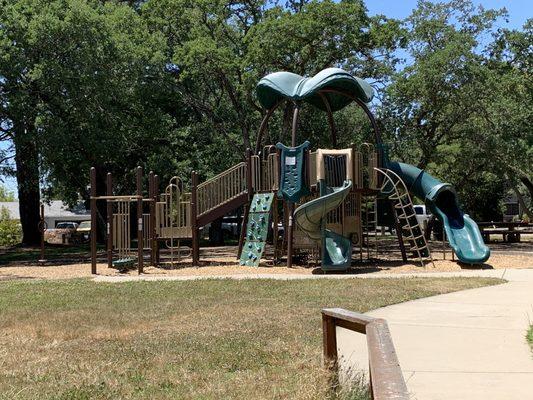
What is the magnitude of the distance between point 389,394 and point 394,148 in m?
26.1

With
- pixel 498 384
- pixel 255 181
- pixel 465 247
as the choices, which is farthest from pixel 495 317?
pixel 255 181

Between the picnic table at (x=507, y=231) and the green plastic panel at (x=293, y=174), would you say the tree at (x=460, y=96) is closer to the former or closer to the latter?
the picnic table at (x=507, y=231)

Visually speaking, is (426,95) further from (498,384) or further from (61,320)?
(498,384)

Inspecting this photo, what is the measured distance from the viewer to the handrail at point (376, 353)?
2.56m

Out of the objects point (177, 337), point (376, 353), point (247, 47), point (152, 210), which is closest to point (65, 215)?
point (247, 47)

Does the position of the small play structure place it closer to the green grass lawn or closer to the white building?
the green grass lawn

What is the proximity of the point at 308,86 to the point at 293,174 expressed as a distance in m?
2.64

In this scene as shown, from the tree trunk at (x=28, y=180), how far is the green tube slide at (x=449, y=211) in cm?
1230

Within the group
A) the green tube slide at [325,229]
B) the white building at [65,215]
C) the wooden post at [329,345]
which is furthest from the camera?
the white building at [65,215]

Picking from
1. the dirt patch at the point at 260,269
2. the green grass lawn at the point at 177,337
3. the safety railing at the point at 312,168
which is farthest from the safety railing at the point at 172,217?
the green grass lawn at the point at 177,337

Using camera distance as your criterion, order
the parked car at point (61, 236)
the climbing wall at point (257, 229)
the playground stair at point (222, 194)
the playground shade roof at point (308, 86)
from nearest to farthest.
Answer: the climbing wall at point (257, 229), the playground shade roof at point (308, 86), the playground stair at point (222, 194), the parked car at point (61, 236)

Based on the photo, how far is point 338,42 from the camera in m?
24.6

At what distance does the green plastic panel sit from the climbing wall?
759 millimetres

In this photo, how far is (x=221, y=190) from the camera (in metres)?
19.4
